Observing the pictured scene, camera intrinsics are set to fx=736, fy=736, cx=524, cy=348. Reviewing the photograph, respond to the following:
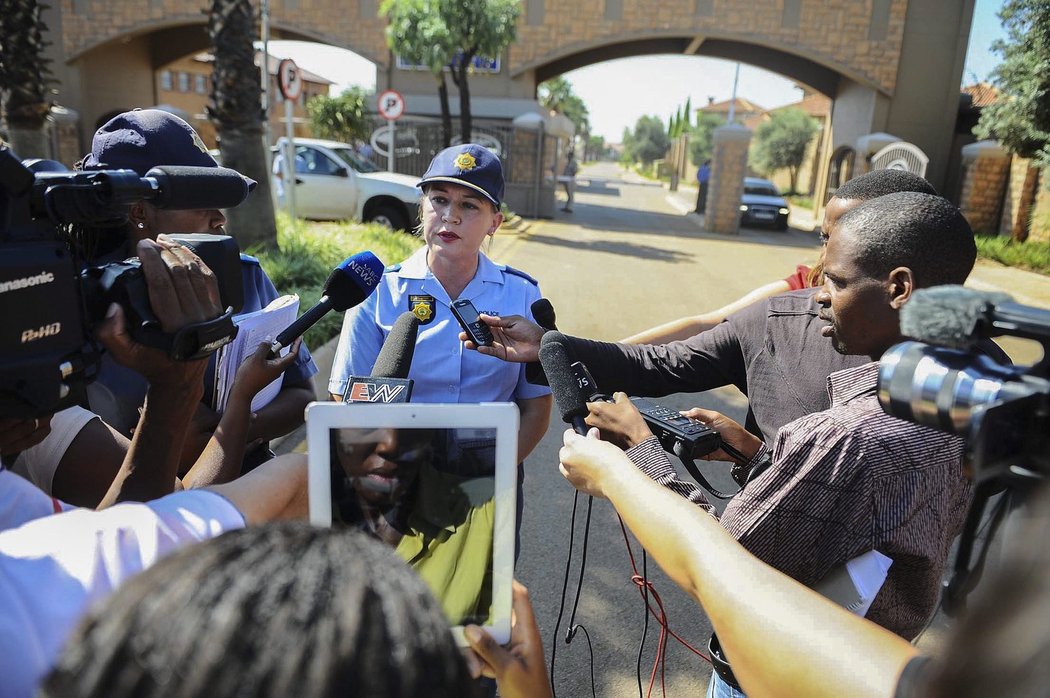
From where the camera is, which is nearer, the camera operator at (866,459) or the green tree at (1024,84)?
the camera operator at (866,459)

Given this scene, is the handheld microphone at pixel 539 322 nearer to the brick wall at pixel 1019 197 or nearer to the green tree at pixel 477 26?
the green tree at pixel 477 26

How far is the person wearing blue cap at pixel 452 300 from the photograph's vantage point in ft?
7.43

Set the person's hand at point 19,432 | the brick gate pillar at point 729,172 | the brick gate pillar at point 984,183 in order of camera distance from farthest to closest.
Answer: the brick gate pillar at point 729,172, the brick gate pillar at point 984,183, the person's hand at point 19,432

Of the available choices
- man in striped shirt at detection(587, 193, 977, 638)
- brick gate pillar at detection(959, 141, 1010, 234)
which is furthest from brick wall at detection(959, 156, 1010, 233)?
man in striped shirt at detection(587, 193, 977, 638)

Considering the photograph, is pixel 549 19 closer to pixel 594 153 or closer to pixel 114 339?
pixel 114 339

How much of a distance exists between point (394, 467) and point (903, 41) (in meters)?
24.7

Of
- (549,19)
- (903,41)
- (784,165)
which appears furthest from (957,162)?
(784,165)

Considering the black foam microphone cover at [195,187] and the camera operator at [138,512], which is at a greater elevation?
the black foam microphone cover at [195,187]

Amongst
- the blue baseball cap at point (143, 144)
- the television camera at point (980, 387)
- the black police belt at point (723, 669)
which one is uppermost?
the blue baseball cap at point (143, 144)

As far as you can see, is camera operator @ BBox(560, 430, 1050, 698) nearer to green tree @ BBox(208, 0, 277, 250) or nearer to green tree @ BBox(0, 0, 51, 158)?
green tree @ BBox(208, 0, 277, 250)

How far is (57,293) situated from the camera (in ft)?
3.74

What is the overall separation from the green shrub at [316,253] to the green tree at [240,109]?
35 cm

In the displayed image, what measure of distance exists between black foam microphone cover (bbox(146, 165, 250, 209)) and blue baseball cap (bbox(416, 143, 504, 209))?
80cm

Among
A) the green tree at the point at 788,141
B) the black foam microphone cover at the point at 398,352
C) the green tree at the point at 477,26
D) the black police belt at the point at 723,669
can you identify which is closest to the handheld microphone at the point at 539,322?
the black foam microphone cover at the point at 398,352
